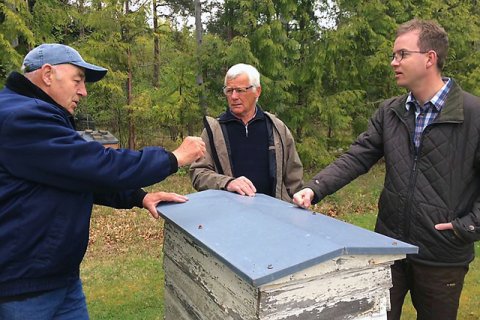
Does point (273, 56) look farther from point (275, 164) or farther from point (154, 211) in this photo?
point (154, 211)

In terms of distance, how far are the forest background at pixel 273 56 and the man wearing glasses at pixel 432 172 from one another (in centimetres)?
702

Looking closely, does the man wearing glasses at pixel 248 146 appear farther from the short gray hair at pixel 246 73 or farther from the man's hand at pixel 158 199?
the man's hand at pixel 158 199

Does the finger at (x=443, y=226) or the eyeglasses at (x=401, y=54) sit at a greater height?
the eyeglasses at (x=401, y=54)

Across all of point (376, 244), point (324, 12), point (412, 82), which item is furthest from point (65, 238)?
point (324, 12)

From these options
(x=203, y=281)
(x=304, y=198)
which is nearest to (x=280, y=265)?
(x=203, y=281)

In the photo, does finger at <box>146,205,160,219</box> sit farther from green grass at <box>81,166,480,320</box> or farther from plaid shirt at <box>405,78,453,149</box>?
green grass at <box>81,166,480,320</box>

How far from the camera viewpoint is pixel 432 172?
249 centimetres

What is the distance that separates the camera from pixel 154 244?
6.73 meters

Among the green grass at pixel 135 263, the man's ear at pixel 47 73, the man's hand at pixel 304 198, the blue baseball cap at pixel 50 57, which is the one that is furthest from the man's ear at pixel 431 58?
the green grass at pixel 135 263

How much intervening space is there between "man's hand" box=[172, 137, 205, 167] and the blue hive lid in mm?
282

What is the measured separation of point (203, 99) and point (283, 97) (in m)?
1.96

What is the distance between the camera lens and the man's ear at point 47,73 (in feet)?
7.14

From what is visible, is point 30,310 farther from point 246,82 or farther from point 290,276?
point 246,82

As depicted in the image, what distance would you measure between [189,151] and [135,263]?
4009 millimetres
